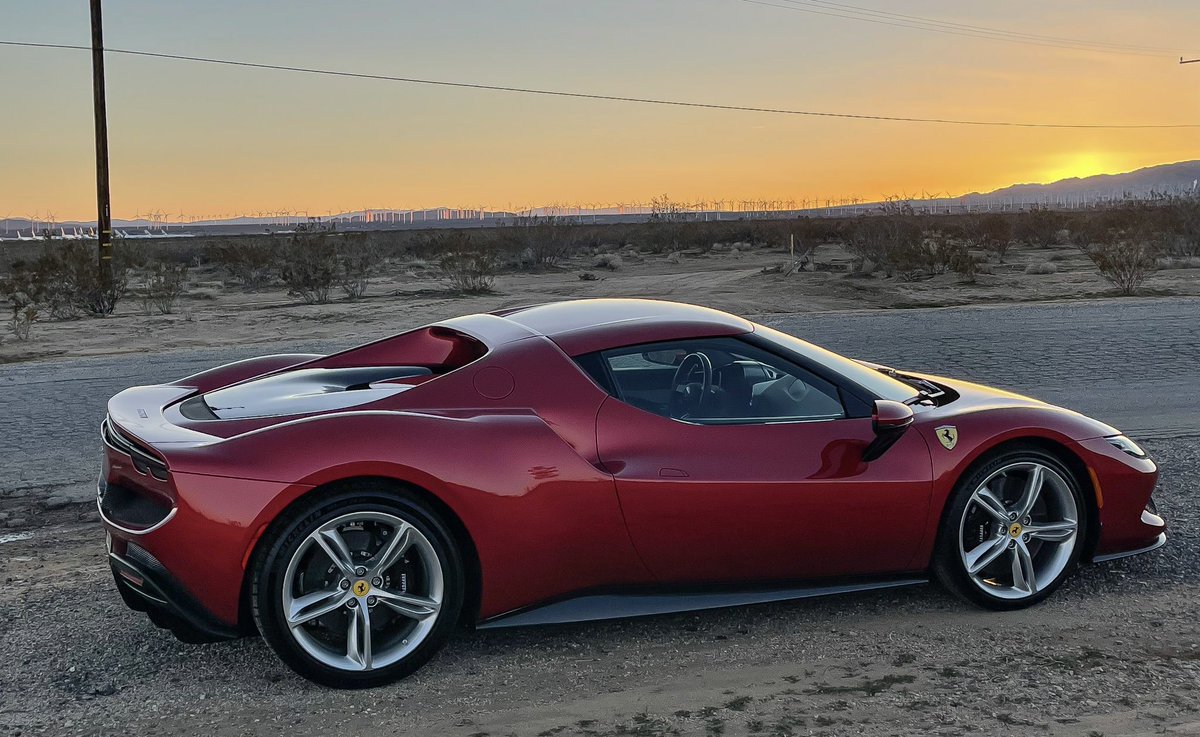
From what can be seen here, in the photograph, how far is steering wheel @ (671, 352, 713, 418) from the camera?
14.3ft

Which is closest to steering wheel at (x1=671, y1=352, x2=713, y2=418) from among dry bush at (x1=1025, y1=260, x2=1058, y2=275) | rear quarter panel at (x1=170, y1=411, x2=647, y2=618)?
rear quarter panel at (x1=170, y1=411, x2=647, y2=618)

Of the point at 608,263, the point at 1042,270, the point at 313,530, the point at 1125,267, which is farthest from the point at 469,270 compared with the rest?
the point at 313,530

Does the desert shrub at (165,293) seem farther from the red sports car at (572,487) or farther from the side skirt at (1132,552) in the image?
the side skirt at (1132,552)

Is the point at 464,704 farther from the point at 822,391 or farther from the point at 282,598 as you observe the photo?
the point at 822,391

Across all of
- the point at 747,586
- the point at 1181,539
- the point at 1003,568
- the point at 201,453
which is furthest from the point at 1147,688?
the point at 201,453

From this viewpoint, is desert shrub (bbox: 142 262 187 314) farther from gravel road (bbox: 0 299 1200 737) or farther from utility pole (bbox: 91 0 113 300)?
gravel road (bbox: 0 299 1200 737)

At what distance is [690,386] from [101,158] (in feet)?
72.7

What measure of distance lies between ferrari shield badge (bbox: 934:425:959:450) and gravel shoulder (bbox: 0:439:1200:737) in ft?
2.36

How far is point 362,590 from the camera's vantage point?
12.7 feet

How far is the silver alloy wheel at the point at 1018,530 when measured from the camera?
14.9 feet

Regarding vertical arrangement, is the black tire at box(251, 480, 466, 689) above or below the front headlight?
below

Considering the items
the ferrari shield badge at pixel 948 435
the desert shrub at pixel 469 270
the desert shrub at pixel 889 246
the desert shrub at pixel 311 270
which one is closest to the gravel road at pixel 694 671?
the ferrari shield badge at pixel 948 435

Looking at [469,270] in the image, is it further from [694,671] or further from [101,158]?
[694,671]

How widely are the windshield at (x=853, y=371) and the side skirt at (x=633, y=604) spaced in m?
0.85
